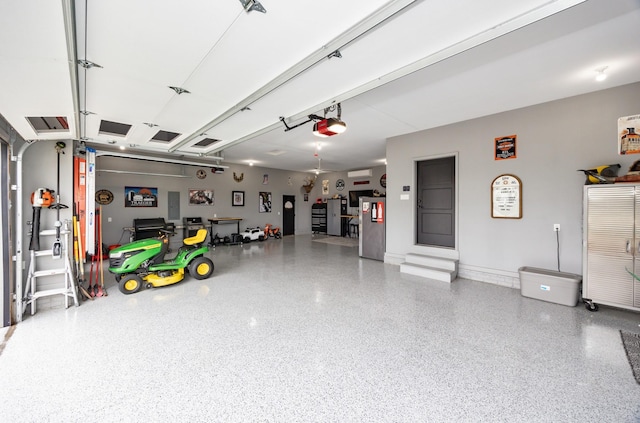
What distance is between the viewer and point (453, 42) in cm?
200

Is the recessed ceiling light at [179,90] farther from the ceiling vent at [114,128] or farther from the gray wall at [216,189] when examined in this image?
the gray wall at [216,189]

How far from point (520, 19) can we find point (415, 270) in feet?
13.7

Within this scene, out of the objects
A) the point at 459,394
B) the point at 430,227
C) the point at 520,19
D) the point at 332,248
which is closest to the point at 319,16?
→ the point at 520,19

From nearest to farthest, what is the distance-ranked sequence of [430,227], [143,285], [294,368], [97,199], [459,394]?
[459,394], [294,368], [143,285], [430,227], [97,199]

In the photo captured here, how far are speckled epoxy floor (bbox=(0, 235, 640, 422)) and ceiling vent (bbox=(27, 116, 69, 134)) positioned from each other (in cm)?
231

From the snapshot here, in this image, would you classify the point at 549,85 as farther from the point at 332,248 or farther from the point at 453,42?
the point at 332,248

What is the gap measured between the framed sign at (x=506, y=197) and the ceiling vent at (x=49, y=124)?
633 centimetres

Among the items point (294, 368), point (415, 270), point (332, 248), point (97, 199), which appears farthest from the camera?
point (332, 248)

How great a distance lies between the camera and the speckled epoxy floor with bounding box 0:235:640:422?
174cm

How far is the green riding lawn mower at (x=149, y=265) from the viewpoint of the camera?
13.5 ft

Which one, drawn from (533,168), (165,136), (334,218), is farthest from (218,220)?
(533,168)

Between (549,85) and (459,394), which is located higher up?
(549,85)

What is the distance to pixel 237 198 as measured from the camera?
385 inches

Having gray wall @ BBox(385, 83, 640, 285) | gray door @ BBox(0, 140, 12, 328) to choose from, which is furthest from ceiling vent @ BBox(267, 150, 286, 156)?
gray door @ BBox(0, 140, 12, 328)
